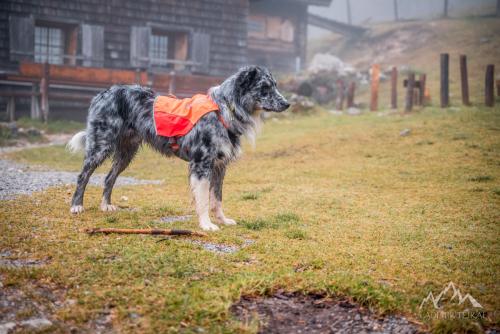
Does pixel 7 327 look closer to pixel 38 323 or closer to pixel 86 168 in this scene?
pixel 38 323

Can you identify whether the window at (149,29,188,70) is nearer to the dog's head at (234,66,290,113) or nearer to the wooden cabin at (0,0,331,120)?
the wooden cabin at (0,0,331,120)

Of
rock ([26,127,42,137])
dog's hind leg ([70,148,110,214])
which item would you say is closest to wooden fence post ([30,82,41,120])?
rock ([26,127,42,137])

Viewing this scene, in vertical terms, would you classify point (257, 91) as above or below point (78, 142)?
above

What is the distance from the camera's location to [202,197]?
247 inches

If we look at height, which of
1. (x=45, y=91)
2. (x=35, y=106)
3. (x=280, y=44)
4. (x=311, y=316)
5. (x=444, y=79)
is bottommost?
(x=311, y=316)

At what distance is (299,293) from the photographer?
4.34m

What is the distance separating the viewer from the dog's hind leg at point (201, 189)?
245 inches

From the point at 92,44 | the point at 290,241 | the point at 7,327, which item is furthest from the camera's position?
the point at 92,44

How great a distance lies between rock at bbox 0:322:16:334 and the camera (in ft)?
11.4

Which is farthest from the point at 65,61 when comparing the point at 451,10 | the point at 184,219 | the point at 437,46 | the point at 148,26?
the point at 451,10

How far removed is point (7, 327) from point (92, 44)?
761 inches

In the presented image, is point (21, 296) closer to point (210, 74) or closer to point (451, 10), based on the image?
point (210, 74)

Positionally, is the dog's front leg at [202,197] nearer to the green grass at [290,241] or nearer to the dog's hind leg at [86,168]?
the green grass at [290,241]

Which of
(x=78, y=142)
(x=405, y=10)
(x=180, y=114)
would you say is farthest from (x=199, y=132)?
(x=405, y=10)
